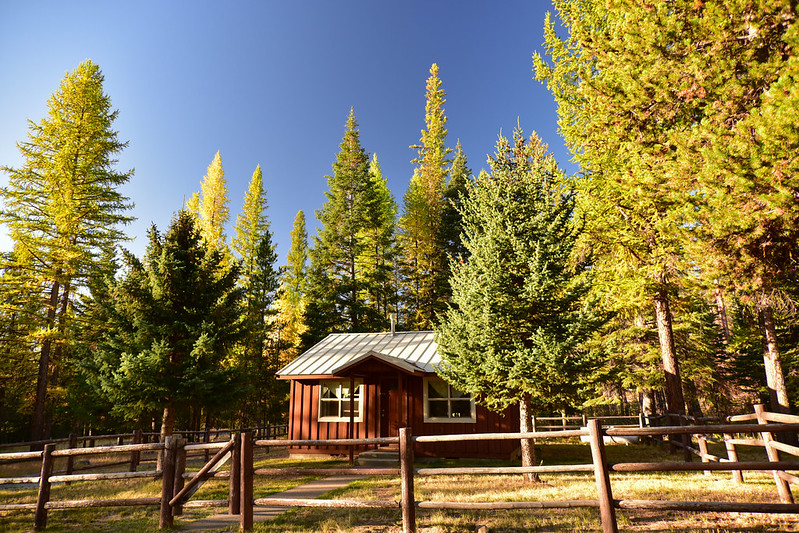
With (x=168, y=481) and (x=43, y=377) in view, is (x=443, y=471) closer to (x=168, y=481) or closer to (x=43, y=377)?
(x=168, y=481)

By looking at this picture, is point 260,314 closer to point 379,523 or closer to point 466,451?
point 466,451

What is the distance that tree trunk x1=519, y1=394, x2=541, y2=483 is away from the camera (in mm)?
9461

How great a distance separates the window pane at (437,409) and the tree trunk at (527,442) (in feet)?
15.2

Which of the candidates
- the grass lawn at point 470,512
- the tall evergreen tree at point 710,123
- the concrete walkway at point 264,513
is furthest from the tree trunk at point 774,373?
the concrete walkway at point 264,513

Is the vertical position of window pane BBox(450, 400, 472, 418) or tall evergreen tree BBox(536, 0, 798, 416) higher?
tall evergreen tree BBox(536, 0, 798, 416)

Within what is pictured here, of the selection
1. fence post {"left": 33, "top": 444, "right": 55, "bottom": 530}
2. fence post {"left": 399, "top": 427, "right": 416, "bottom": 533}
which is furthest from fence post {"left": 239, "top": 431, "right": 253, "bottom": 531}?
fence post {"left": 33, "top": 444, "right": 55, "bottom": 530}

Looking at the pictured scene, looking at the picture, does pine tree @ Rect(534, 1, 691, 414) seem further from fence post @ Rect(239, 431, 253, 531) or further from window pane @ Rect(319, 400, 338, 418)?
window pane @ Rect(319, 400, 338, 418)

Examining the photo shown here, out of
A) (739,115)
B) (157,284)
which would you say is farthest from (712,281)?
(157,284)

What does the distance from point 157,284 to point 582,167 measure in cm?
1414

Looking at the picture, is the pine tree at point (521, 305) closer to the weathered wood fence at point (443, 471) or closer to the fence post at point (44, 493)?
the weathered wood fence at point (443, 471)

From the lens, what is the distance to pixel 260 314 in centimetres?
2739

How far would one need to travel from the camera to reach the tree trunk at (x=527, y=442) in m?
9.46

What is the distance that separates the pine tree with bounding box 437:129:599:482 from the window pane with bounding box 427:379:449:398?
4.30 meters

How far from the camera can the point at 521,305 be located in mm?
9820
